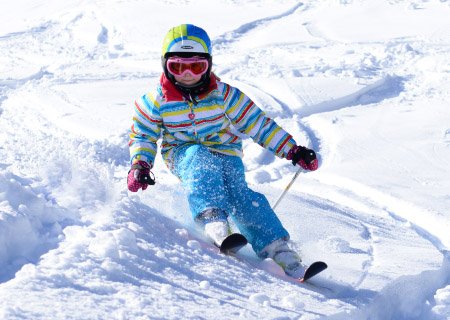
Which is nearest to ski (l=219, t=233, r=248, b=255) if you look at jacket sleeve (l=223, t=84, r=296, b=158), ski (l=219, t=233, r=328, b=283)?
ski (l=219, t=233, r=328, b=283)

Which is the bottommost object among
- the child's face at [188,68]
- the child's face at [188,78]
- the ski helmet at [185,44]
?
the child's face at [188,78]

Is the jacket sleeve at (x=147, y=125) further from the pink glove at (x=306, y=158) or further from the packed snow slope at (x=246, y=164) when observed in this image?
the pink glove at (x=306, y=158)

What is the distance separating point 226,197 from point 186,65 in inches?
31.3

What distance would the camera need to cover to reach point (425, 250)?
4164 mm

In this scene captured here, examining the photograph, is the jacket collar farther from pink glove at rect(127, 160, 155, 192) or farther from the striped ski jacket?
pink glove at rect(127, 160, 155, 192)

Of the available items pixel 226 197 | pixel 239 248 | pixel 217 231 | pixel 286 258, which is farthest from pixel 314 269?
pixel 226 197

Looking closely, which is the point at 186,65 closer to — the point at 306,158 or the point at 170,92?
the point at 170,92

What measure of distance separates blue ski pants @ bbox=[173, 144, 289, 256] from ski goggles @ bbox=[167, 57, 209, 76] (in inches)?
16.5

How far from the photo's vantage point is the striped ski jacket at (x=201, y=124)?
4.18 m

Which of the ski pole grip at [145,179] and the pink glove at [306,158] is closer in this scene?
the ski pole grip at [145,179]

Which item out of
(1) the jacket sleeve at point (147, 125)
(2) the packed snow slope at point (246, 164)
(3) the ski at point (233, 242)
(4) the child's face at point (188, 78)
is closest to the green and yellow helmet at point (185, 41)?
(4) the child's face at point (188, 78)

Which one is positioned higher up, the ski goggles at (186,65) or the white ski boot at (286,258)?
the ski goggles at (186,65)

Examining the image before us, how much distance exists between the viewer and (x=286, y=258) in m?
3.57

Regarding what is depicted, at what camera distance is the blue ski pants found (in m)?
3.73
